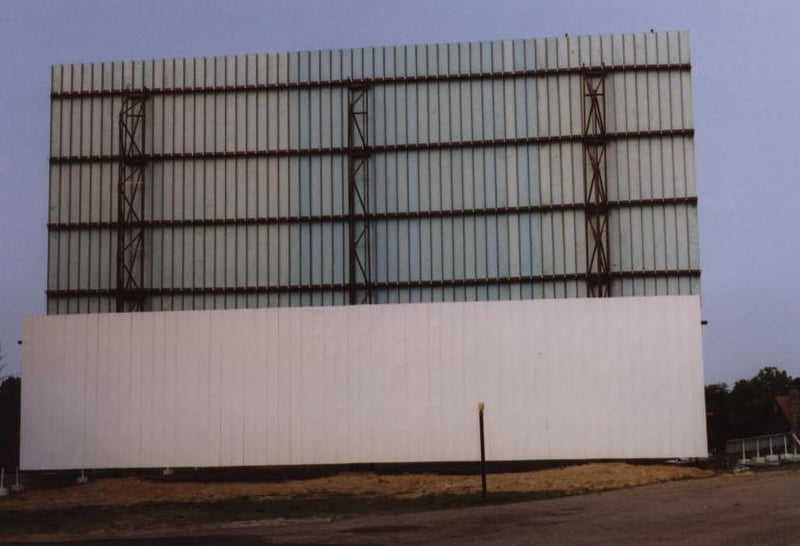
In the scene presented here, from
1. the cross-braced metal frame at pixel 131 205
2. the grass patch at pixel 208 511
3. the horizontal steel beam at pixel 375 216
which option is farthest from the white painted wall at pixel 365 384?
the grass patch at pixel 208 511

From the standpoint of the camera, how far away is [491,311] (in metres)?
37.4

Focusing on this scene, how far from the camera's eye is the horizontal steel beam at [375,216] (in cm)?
4103

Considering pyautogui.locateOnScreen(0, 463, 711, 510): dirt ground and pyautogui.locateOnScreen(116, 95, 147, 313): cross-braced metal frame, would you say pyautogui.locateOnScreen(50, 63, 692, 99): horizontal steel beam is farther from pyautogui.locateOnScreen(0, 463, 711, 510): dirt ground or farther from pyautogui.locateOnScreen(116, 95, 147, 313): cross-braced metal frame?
pyautogui.locateOnScreen(0, 463, 711, 510): dirt ground

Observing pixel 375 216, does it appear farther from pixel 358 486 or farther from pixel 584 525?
pixel 584 525

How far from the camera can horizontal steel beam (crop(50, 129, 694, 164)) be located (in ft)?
136

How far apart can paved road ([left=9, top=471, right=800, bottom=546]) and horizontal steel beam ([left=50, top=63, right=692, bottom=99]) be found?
19.4m

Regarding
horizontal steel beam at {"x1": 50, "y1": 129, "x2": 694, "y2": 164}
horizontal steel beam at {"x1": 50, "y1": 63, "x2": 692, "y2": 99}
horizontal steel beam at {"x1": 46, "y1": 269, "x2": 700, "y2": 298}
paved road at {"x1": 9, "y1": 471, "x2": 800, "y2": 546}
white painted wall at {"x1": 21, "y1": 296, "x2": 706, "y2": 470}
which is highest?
horizontal steel beam at {"x1": 50, "y1": 63, "x2": 692, "y2": 99}

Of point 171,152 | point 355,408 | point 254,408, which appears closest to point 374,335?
point 355,408

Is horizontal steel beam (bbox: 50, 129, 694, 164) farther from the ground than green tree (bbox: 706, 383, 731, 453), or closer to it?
farther from the ground

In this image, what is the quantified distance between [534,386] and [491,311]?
9.97ft

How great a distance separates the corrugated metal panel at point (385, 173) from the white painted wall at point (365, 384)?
161 inches

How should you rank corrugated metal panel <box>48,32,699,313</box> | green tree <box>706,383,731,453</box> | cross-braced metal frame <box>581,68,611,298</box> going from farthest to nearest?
green tree <box>706,383,731,453</box> → corrugated metal panel <box>48,32,699,313</box> → cross-braced metal frame <box>581,68,611,298</box>

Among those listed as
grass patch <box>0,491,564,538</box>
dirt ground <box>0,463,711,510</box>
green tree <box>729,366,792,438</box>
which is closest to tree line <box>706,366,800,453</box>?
green tree <box>729,366,792,438</box>

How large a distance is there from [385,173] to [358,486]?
13613mm
